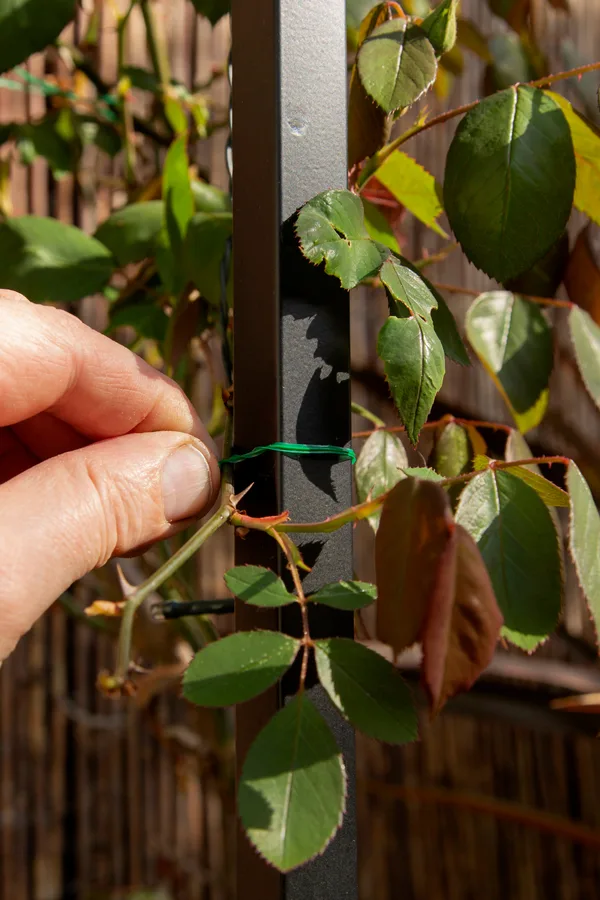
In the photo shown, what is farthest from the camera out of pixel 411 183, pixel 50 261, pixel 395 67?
pixel 50 261

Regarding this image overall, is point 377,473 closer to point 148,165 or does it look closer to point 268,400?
point 268,400

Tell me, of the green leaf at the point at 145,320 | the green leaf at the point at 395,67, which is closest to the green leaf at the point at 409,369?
the green leaf at the point at 395,67

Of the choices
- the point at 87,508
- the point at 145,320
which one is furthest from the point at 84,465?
the point at 145,320

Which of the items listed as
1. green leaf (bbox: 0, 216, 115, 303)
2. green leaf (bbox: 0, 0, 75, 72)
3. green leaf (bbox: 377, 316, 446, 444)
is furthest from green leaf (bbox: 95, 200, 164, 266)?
green leaf (bbox: 377, 316, 446, 444)

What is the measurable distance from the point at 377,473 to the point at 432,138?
3.63 ft

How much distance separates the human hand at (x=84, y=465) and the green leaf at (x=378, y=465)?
90 millimetres

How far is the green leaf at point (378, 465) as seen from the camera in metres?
0.45

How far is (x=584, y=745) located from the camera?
4.64 ft

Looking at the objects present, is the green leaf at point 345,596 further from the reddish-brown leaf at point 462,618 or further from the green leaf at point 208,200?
the green leaf at point 208,200

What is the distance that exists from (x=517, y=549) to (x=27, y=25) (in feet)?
1.55

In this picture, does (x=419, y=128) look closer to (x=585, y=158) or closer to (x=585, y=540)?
(x=585, y=158)

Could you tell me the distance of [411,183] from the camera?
0.48 meters

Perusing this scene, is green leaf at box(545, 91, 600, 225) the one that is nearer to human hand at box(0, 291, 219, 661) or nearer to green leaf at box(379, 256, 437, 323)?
green leaf at box(379, 256, 437, 323)

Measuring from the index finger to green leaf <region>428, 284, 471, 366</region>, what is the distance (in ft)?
0.47
